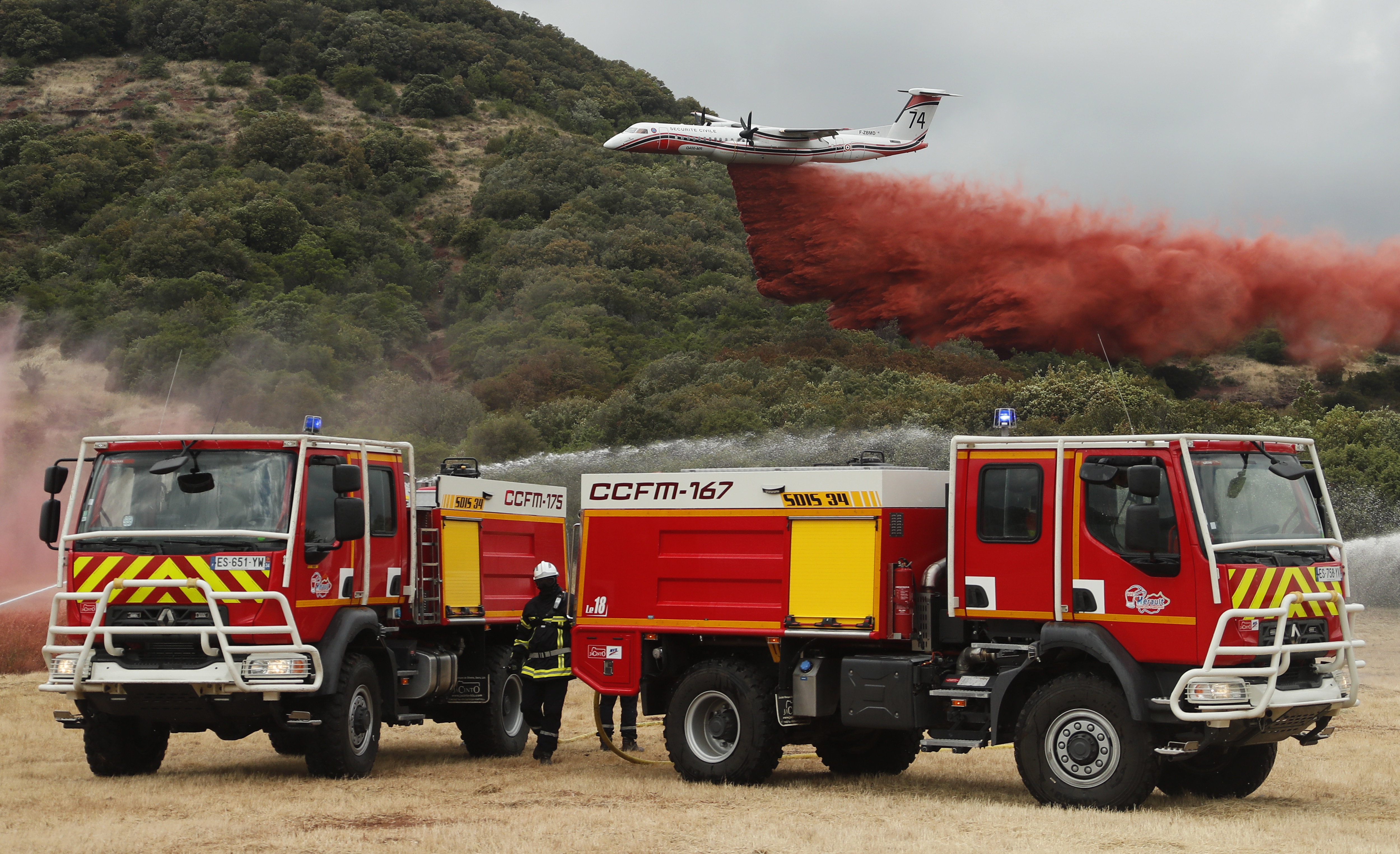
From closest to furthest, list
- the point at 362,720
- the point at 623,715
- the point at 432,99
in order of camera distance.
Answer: the point at 362,720
the point at 623,715
the point at 432,99

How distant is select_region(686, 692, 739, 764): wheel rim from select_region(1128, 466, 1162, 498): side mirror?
4.57 meters

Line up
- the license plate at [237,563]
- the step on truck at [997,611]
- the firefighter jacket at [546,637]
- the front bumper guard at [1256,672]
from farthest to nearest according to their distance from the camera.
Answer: the firefighter jacket at [546,637]
the license plate at [237,563]
the step on truck at [997,611]
the front bumper guard at [1256,672]

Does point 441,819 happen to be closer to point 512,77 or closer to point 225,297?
point 225,297

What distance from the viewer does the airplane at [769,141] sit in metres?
53.2

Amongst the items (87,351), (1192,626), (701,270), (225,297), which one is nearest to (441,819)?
(1192,626)

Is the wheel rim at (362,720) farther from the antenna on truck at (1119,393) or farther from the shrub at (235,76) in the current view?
the shrub at (235,76)

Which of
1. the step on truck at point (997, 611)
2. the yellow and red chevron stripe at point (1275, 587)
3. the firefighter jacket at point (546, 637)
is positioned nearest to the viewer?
the yellow and red chevron stripe at point (1275, 587)

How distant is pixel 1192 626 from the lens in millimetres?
10711

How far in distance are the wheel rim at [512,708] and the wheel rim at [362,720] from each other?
2603 millimetres

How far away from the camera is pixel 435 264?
326ft

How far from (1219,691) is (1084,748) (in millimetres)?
1213

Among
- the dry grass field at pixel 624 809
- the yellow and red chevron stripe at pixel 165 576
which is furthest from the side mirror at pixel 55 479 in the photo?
the dry grass field at pixel 624 809

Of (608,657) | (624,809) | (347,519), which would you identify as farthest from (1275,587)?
(347,519)

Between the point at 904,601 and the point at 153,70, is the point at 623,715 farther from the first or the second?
the point at 153,70
